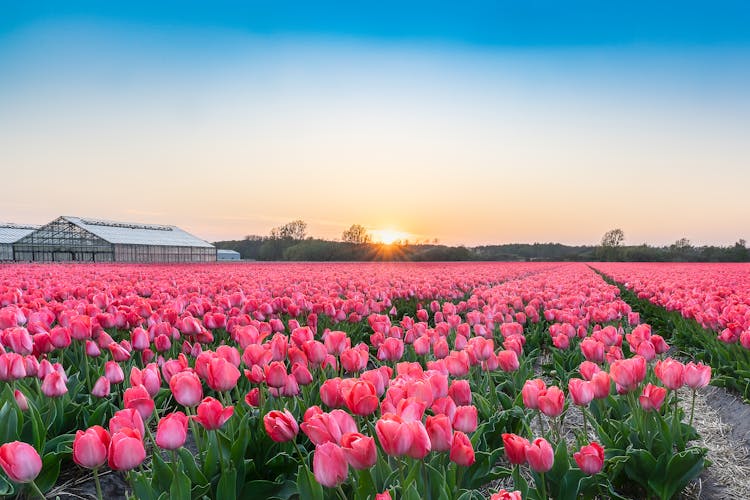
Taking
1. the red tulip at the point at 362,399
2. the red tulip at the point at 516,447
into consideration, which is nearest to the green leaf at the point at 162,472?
the red tulip at the point at 362,399

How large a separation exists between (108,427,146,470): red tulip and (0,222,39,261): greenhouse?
4519cm

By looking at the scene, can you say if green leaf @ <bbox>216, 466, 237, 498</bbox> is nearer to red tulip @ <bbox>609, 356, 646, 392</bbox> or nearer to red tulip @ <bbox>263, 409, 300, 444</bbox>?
red tulip @ <bbox>263, 409, 300, 444</bbox>

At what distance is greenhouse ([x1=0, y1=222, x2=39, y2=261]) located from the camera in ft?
128

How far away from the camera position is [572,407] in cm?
438

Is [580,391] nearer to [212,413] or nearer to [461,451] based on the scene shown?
[461,451]

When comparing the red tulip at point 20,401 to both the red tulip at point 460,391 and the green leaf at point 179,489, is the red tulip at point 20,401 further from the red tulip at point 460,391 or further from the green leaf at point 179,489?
the red tulip at point 460,391

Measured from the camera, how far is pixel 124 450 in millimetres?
1621

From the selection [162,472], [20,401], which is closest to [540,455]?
[162,472]

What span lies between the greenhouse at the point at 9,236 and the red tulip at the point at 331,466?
45617mm

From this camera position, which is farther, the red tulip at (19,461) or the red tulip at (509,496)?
the red tulip at (19,461)

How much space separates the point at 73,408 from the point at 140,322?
53.7 inches

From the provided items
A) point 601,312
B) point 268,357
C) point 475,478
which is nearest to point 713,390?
point 601,312

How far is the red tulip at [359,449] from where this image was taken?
1508mm

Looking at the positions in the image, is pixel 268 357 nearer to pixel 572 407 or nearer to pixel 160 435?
pixel 160 435
